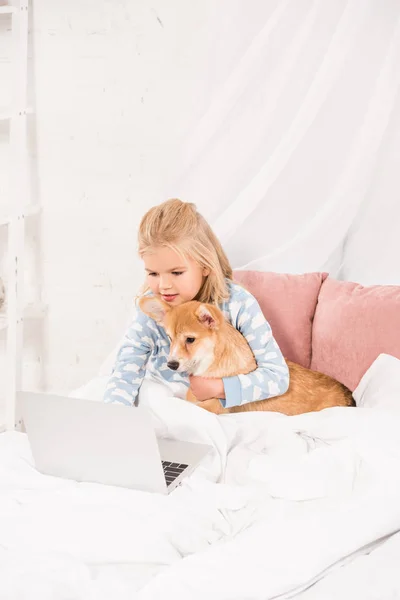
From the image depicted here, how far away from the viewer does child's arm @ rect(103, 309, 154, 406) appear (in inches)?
68.9

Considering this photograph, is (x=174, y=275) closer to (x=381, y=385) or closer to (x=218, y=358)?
(x=218, y=358)

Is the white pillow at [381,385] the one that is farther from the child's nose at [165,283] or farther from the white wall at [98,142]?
the white wall at [98,142]

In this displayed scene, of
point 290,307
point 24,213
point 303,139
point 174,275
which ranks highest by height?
point 303,139

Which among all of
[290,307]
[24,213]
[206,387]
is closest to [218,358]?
[206,387]

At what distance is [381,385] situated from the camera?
163cm

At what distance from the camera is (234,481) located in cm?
133

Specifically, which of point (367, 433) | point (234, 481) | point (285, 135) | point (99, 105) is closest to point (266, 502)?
point (234, 481)

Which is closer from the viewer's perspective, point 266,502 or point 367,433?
point 266,502

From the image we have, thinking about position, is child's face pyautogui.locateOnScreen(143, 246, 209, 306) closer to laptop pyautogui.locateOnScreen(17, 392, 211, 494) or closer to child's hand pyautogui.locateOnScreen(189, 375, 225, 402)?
child's hand pyautogui.locateOnScreen(189, 375, 225, 402)

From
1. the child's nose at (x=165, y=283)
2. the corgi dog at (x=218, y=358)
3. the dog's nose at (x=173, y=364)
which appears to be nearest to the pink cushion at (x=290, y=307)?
the corgi dog at (x=218, y=358)

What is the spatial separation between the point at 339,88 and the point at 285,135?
0.68ft

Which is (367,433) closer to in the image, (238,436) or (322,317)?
(238,436)

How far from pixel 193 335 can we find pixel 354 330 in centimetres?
45

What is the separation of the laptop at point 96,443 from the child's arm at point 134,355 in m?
0.47
